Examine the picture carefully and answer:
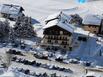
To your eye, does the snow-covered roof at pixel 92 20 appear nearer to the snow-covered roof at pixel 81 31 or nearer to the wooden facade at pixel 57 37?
the snow-covered roof at pixel 81 31

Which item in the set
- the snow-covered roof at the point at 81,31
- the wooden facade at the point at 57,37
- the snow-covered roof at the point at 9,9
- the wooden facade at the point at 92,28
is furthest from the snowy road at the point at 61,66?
the snow-covered roof at the point at 9,9

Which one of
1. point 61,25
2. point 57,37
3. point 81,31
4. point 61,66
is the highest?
point 61,25

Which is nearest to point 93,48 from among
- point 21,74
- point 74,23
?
point 74,23

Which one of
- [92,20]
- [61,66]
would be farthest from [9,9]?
[61,66]

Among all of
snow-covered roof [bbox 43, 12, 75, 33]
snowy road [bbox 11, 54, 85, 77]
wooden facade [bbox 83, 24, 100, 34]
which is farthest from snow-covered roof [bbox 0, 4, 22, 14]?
snowy road [bbox 11, 54, 85, 77]

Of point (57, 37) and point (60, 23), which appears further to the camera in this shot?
point (60, 23)

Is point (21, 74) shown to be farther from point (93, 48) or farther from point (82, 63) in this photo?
point (93, 48)

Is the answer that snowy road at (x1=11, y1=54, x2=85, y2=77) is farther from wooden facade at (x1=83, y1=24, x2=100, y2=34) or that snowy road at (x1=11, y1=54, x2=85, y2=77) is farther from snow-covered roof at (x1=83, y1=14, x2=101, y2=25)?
snow-covered roof at (x1=83, y1=14, x2=101, y2=25)

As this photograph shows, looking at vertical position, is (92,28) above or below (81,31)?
Answer: above

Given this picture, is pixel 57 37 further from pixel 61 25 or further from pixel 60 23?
pixel 60 23
